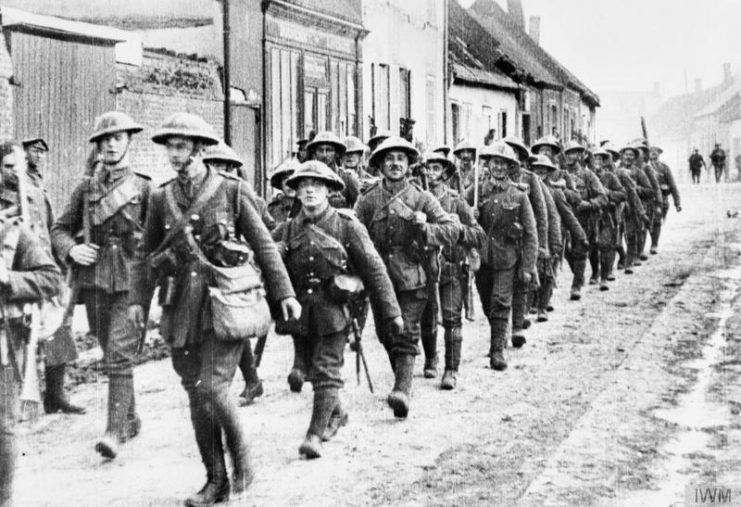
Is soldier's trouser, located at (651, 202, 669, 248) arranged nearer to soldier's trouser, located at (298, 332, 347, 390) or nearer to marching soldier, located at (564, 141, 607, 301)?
marching soldier, located at (564, 141, 607, 301)

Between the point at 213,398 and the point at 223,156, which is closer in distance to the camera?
the point at 213,398

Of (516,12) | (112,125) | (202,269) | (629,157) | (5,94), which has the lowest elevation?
(202,269)

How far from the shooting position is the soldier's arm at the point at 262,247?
601 centimetres

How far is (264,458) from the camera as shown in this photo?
6.68 metres

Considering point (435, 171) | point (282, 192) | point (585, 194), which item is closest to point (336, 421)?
point (435, 171)

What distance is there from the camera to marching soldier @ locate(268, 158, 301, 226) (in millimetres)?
10336

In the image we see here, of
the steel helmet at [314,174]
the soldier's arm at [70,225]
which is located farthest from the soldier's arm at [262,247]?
the soldier's arm at [70,225]

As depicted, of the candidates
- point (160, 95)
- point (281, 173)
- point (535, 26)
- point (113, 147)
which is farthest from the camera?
point (535, 26)

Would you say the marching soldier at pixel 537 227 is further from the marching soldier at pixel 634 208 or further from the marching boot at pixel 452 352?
the marching soldier at pixel 634 208

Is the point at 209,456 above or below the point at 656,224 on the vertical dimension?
below

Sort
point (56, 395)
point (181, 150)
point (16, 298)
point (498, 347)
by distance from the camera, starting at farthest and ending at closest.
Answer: point (498, 347)
point (56, 395)
point (181, 150)
point (16, 298)

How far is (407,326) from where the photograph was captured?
809cm

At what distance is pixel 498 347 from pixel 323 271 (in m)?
3.25

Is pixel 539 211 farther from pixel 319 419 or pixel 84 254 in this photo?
pixel 84 254
